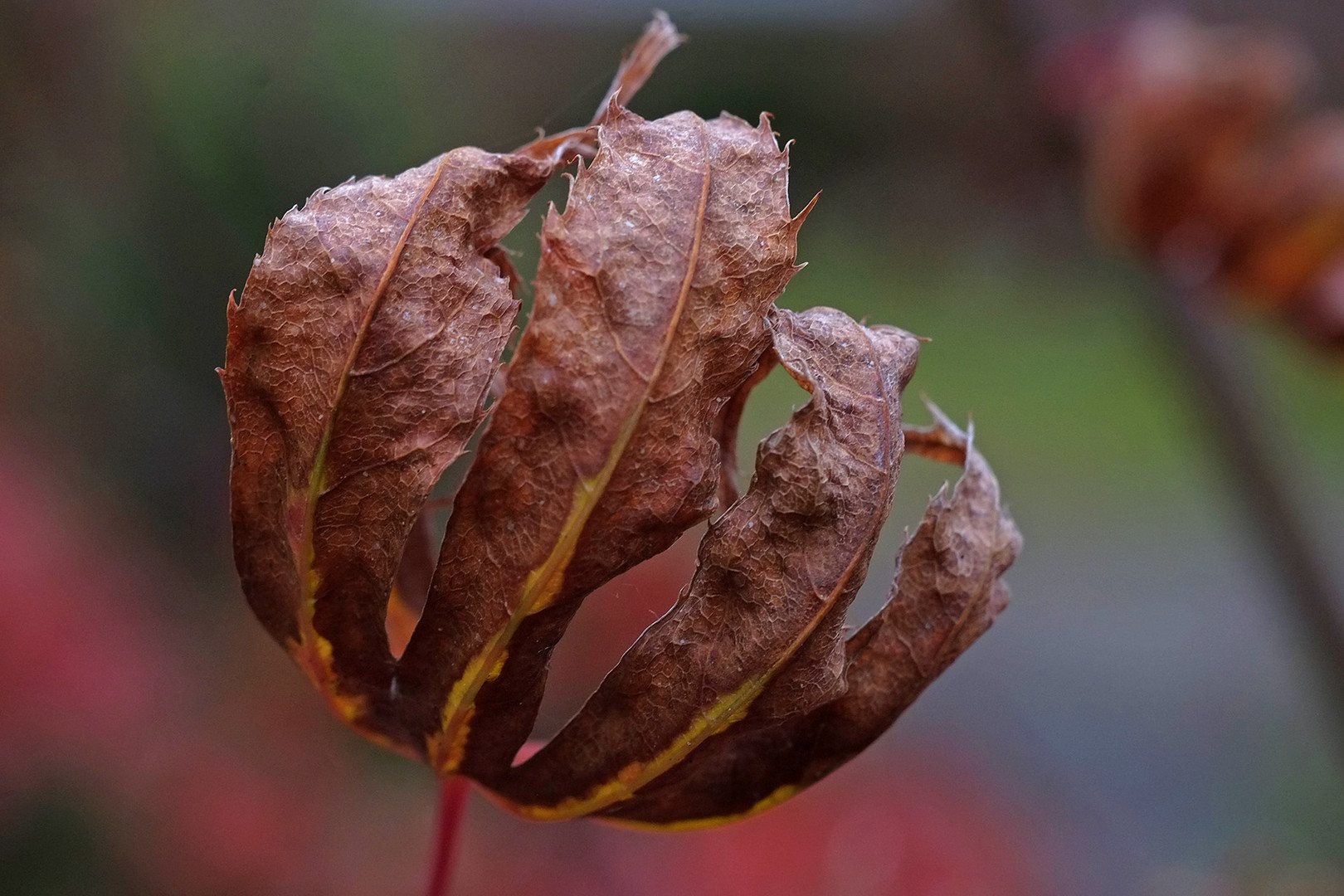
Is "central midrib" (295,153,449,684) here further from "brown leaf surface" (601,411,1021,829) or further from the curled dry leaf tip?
"brown leaf surface" (601,411,1021,829)

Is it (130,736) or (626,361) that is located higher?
(626,361)

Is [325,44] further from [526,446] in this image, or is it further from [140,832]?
[526,446]

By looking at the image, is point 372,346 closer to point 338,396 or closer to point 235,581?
point 338,396

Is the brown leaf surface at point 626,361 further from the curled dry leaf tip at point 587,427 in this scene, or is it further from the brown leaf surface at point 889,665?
the brown leaf surface at point 889,665

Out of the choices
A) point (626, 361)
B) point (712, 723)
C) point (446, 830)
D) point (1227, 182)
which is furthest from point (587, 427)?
point (1227, 182)

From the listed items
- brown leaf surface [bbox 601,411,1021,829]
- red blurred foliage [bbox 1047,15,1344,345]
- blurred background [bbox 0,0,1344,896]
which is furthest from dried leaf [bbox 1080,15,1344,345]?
brown leaf surface [bbox 601,411,1021,829]

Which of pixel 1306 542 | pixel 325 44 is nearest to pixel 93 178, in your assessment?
pixel 325 44
